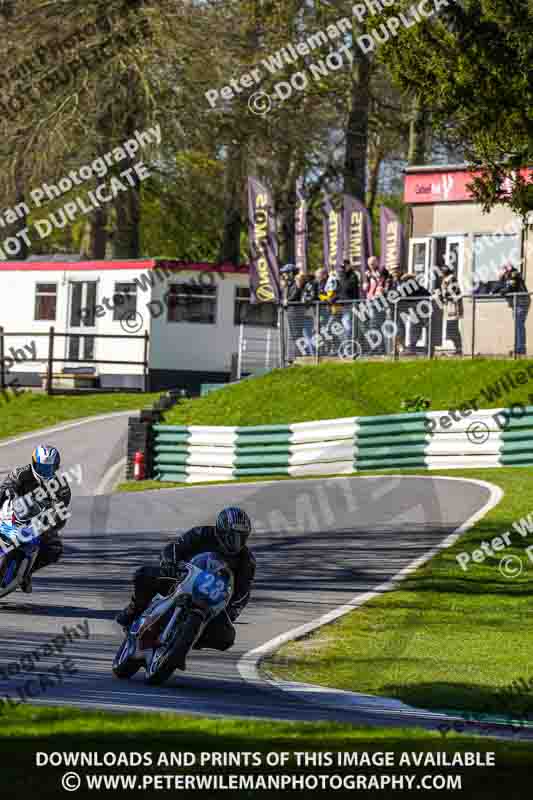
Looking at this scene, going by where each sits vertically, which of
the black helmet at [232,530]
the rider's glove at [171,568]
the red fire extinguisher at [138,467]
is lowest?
the red fire extinguisher at [138,467]

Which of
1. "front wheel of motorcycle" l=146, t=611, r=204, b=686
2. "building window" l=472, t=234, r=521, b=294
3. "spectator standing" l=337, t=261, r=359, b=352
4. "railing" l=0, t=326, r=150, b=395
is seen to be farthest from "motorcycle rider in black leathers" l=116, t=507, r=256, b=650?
"railing" l=0, t=326, r=150, b=395

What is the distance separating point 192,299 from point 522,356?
15375 mm

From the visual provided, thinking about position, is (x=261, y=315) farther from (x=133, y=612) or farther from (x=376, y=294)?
(x=133, y=612)

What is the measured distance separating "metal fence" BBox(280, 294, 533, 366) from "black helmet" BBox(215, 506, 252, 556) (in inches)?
648

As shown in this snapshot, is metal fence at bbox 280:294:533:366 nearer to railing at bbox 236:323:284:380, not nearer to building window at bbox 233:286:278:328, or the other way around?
railing at bbox 236:323:284:380

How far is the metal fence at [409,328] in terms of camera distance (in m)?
26.8

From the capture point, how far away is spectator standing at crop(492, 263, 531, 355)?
85.4ft

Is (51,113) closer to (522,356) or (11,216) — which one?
(11,216)

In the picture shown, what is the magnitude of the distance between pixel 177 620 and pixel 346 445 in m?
16.5

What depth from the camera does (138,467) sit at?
2853 cm

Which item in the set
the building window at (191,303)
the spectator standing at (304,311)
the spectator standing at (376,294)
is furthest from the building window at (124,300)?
the spectator standing at (376,294)

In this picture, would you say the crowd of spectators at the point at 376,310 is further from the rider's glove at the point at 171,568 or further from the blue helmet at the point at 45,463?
the rider's glove at the point at 171,568

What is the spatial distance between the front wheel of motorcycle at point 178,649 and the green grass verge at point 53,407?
24358mm

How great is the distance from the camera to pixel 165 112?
41.9 metres
